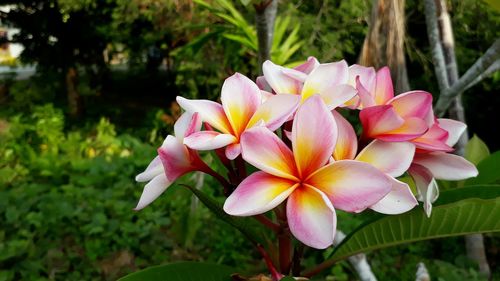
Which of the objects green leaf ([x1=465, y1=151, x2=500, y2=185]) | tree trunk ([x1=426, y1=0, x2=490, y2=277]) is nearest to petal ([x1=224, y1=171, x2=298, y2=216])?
green leaf ([x1=465, y1=151, x2=500, y2=185])

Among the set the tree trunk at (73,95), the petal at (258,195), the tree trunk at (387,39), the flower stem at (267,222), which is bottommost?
the tree trunk at (73,95)

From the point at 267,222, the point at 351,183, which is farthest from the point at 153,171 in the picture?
the point at 351,183

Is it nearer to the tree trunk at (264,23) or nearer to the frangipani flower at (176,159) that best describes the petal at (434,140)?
the frangipani flower at (176,159)

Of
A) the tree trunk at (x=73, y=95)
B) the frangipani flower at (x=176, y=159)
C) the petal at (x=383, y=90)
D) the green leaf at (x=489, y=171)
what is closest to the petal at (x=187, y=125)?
the frangipani flower at (x=176, y=159)

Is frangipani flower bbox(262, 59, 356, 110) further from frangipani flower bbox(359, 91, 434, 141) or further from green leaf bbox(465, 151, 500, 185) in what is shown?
green leaf bbox(465, 151, 500, 185)

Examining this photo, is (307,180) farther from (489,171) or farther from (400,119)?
(489,171)

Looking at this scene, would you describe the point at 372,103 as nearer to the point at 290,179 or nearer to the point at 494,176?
the point at 290,179

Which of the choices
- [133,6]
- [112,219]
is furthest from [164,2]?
[112,219]
